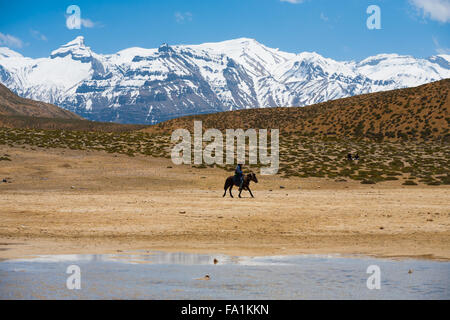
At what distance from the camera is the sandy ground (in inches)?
814

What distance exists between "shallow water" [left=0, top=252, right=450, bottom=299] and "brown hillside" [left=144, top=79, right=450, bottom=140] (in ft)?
291

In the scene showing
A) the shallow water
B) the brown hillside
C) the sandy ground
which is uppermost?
the brown hillside

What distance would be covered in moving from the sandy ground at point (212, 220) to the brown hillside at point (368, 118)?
60.2 metres

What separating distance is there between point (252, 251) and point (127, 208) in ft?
41.5

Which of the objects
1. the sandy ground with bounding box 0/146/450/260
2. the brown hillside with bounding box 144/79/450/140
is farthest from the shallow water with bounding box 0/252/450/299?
the brown hillside with bounding box 144/79/450/140

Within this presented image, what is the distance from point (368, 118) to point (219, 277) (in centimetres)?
10659

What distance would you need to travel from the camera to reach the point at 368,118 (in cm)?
11744

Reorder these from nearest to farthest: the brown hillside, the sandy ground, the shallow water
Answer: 1. the shallow water
2. the sandy ground
3. the brown hillside

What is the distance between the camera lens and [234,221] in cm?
2712

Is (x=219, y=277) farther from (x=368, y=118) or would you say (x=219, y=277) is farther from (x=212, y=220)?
(x=368, y=118)

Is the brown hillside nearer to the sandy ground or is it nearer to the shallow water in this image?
the sandy ground

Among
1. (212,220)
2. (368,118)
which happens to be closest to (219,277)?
(212,220)
